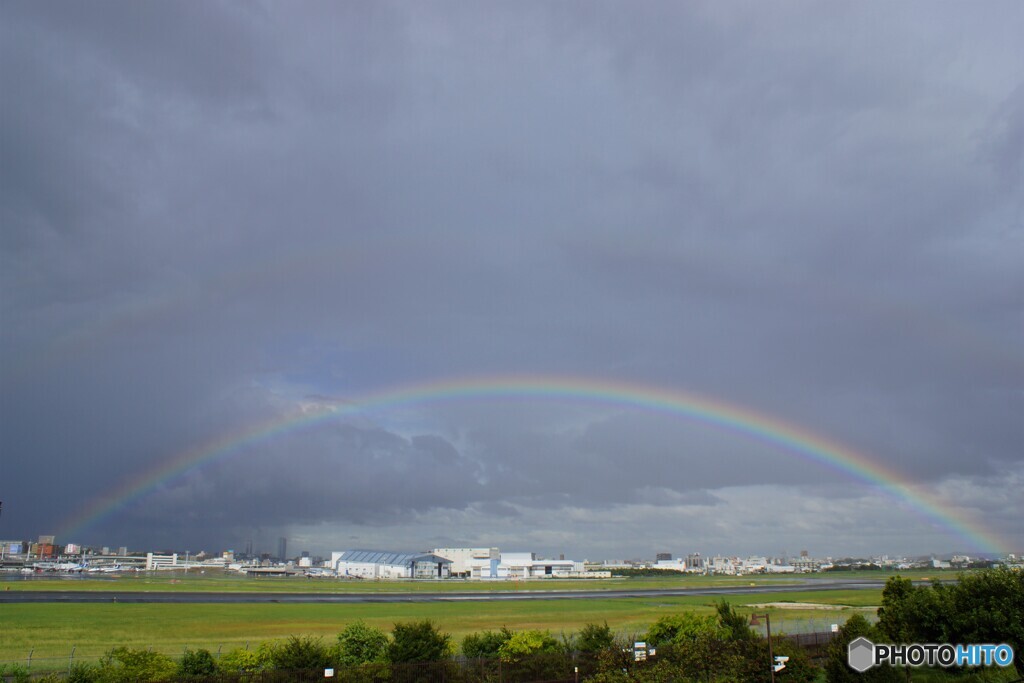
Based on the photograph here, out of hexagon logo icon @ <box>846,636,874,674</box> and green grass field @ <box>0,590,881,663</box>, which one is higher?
hexagon logo icon @ <box>846,636,874,674</box>

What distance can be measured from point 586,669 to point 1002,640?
1902cm

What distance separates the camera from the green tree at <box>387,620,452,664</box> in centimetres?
3634

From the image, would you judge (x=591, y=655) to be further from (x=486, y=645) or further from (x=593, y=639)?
(x=486, y=645)

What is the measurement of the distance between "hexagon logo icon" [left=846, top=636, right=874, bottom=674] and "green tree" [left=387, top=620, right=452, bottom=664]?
754 inches

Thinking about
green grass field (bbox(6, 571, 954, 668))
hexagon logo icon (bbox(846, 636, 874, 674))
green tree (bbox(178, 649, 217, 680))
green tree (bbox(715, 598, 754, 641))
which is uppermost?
hexagon logo icon (bbox(846, 636, 874, 674))

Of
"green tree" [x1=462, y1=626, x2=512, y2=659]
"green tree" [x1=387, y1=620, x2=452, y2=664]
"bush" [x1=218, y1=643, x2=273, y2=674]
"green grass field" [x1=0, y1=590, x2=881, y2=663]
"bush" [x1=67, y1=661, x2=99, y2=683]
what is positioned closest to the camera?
"bush" [x1=67, y1=661, x2=99, y2=683]

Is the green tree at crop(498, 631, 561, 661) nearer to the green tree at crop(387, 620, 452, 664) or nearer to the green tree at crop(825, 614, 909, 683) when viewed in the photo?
the green tree at crop(387, 620, 452, 664)

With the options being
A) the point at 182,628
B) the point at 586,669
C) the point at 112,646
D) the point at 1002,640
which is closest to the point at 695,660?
the point at 586,669

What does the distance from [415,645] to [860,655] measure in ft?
67.4

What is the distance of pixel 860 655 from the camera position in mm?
32281

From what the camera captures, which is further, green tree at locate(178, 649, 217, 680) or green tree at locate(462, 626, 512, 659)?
green tree at locate(462, 626, 512, 659)

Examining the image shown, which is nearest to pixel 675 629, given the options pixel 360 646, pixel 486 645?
pixel 486 645

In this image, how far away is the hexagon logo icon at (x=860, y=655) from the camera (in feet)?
104

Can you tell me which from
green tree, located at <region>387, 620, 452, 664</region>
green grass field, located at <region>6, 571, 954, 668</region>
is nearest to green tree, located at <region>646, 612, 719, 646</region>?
green tree, located at <region>387, 620, 452, 664</region>
